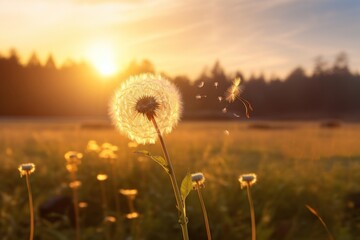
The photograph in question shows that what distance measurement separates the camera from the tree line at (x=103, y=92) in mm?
73188

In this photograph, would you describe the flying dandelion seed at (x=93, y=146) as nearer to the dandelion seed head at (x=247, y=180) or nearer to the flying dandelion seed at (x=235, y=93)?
the dandelion seed head at (x=247, y=180)

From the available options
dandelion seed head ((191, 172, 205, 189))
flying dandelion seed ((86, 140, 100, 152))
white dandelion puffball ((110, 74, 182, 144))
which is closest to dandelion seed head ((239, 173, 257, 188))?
dandelion seed head ((191, 172, 205, 189))

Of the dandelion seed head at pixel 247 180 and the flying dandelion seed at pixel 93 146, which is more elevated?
the dandelion seed head at pixel 247 180

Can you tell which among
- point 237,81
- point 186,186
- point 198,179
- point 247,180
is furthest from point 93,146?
point 237,81

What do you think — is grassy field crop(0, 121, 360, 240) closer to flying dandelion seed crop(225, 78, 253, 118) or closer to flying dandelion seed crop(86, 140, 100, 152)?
flying dandelion seed crop(86, 140, 100, 152)

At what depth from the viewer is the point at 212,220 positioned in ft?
16.5

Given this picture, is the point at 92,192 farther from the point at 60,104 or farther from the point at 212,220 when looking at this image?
the point at 60,104

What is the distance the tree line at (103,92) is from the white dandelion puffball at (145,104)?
6852cm

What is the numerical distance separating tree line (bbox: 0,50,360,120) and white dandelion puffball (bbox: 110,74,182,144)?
225 feet

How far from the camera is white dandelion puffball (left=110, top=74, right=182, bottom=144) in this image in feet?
6.39

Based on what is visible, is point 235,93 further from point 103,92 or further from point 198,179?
point 103,92

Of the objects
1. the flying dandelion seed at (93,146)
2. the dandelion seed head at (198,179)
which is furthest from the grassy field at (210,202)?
the dandelion seed head at (198,179)

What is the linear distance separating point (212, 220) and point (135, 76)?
320 centimetres

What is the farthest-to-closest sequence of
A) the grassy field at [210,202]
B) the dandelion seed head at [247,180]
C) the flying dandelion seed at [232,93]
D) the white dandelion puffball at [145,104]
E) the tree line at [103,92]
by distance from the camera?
1. the tree line at [103,92]
2. the grassy field at [210,202]
3. the dandelion seed head at [247,180]
4. the white dandelion puffball at [145,104]
5. the flying dandelion seed at [232,93]
